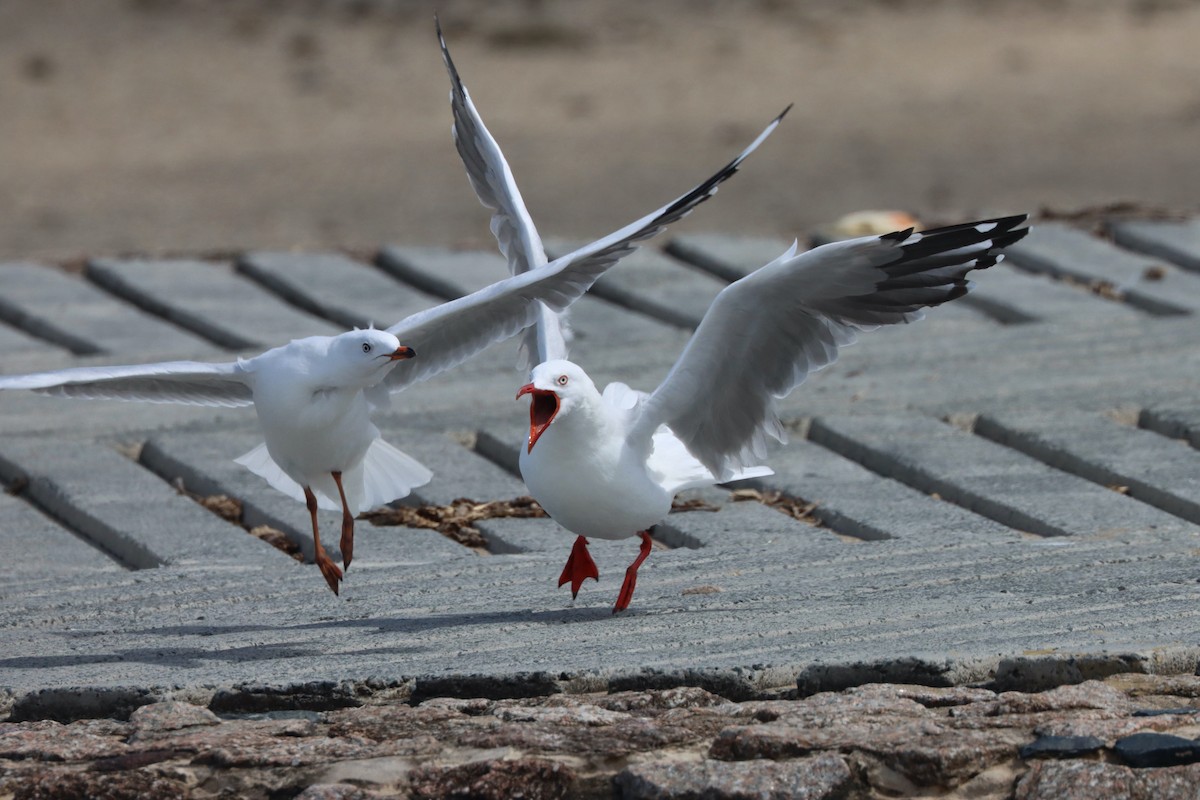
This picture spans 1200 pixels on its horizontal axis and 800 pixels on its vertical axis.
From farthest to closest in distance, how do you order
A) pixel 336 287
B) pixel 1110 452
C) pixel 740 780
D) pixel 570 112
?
pixel 570 112, pixel 336 287, pixel 1110 452, pixel 740 780

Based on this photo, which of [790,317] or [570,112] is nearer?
[790,317]

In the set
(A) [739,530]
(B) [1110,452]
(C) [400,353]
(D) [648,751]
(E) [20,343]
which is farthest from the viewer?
(E) [20,343]

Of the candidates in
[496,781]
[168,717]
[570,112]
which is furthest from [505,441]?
[570,112]

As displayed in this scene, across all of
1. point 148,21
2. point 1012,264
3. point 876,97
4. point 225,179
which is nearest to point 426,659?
point 1012,264

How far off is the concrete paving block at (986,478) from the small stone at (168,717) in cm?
209

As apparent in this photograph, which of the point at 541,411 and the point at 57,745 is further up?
the point at 541,411

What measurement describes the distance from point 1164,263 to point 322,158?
618 centimetres

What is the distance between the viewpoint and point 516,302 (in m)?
4.59

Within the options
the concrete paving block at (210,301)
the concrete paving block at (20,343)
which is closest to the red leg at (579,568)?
the concrete paving block at (210,301)

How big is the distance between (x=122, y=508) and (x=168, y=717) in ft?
5.44

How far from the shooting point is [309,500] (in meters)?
4.25

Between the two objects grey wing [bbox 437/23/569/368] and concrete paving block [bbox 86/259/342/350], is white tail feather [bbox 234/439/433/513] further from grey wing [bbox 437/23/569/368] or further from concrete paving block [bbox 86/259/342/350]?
concrete paving block [bbox 86/259/342/350]

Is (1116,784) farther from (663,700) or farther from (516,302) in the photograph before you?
(516,302)

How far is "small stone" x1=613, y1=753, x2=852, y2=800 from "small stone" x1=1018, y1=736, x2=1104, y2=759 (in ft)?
0.92
